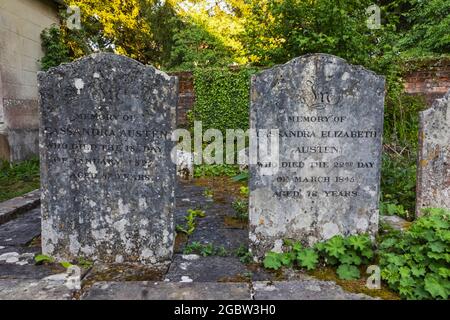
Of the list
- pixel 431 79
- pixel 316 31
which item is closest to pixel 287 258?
pixel 316 31

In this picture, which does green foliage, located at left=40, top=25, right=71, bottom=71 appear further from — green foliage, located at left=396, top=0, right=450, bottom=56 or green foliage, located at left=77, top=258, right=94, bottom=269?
green foliage, located at left=396, top=0, right=450, bottom=56

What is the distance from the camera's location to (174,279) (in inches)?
107

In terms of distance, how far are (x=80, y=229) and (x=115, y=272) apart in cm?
54

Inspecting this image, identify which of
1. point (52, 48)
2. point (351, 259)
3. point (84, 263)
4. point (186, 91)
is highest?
point (52, 48)

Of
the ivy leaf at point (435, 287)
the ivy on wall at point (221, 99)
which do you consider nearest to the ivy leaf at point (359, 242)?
the ivy leaf at point (435, 287)

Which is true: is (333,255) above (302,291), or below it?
above

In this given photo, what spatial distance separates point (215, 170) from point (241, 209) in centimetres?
302

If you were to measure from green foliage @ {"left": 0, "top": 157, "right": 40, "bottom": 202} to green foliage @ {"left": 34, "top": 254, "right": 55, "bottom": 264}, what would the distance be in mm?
2805

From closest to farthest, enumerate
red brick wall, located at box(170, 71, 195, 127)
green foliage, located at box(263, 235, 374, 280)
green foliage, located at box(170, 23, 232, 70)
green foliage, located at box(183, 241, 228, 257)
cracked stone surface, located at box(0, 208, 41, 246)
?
green foliage, located at box(263, 235, 374, 280), green foliage, located at box(183, 241, 228, 257), cracked stone surface, located at box(0, 208, 41, 246), red brick wall, located at box(170, 71, 195, 127), green foliage, located at box(170, 23, 232, 70)

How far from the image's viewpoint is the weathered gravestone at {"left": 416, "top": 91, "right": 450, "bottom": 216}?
3916 millimetres

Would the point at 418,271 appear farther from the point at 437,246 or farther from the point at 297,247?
the point at 297,247

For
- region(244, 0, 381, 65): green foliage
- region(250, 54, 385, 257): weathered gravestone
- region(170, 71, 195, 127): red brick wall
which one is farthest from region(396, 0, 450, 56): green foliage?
region(250, 54, 385, 257): weathered gravestone

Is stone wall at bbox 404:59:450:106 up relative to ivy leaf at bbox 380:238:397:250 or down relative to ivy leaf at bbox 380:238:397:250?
up
